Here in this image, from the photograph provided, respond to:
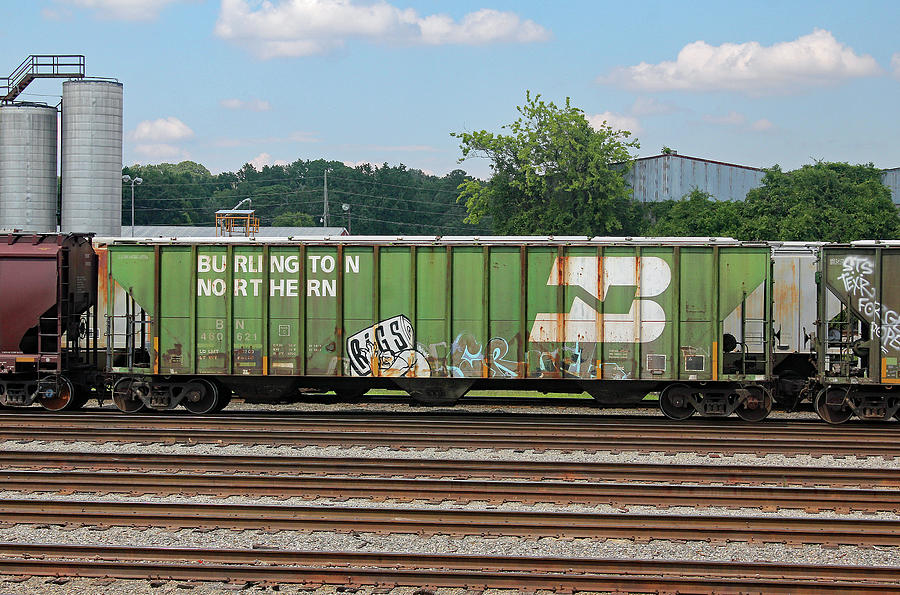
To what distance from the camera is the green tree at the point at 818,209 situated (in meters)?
44.6

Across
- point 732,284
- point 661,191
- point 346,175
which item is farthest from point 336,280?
point 346,175

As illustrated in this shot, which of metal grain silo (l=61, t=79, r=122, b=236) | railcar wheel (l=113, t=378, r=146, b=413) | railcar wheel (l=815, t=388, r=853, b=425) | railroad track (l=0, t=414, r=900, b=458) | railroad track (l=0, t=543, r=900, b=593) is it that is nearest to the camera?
railroad track (l=0, t=543, r=900, b=593)

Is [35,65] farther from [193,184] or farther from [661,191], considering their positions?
[193,184]

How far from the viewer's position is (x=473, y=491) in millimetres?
11328

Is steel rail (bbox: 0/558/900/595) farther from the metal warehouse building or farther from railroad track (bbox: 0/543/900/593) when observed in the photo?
the metal warehouse building

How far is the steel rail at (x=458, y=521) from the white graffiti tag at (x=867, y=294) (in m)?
7.78

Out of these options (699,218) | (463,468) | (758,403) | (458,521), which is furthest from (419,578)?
(699,218)

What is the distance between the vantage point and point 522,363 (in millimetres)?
17250

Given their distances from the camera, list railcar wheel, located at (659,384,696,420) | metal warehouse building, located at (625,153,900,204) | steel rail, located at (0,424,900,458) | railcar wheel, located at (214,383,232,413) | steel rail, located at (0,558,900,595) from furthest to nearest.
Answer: metal warehouse building, located at (625,153,900,204)
railcar wheel, located at (214,383,232,413)
railcar wheel, located at (659,384,696,420)
steel rail, located at (0,424,900,458)
steel rail, located at (0,558,900,595)

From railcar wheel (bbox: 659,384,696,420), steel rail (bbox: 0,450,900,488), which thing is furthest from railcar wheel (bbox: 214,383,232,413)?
railcar wheel (bbox: 659,384,696,420)

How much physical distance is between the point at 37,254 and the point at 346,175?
117 m

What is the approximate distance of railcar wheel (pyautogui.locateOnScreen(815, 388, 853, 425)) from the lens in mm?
16953

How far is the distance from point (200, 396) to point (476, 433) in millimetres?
6298

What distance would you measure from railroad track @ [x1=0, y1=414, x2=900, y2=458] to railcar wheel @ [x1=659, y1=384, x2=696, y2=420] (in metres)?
0.51
